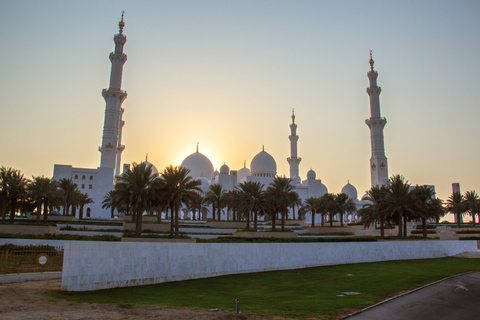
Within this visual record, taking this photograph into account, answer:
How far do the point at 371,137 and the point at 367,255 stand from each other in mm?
44067

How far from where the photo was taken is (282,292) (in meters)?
13.6

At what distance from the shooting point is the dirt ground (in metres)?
9.20

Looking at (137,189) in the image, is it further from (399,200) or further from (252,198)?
(399,200)

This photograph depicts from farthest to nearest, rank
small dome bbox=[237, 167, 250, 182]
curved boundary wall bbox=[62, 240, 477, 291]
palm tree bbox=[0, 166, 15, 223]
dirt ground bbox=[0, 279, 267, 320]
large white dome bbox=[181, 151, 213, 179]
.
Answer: small dome bbox=[237, 167, 250, 182]
large white dome bbox=[181, 151, 213, 179]
palm tree bbox=[0, 166, 15, 223]
curved boundary wall bbox=[62, 240, 477, 291]
dirt ground bbox=[0, 279, 267, 320]

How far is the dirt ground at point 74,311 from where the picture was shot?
9195mm

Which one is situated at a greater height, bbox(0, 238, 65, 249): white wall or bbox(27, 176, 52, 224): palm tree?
bbox(27, 176, 52, 224): palm tree

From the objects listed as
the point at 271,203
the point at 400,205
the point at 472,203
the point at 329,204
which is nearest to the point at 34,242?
the point at 271,203

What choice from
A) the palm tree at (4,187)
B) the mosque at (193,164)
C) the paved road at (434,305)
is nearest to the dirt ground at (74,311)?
the paved road at (434,305)

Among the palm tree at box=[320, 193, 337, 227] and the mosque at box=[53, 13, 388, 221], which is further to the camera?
the mosque at box=[53, 13, 388, 221]

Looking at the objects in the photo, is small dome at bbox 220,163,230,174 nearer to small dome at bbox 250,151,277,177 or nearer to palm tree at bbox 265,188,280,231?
small dome at bbox 250,151,277,177

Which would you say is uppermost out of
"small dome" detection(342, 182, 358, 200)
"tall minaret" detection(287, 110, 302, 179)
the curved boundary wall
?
"tall minaret" detection(287, 110, 302, 179)

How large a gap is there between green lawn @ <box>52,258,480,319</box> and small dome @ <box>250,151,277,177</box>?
2056 inches

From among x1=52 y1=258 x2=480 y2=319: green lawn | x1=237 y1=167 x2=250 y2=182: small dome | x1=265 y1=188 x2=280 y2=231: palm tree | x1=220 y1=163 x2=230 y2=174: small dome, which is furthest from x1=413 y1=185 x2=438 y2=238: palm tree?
x1=220 y1=163 x2=230 y2=174: small dome

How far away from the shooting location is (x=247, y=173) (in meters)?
77.0
